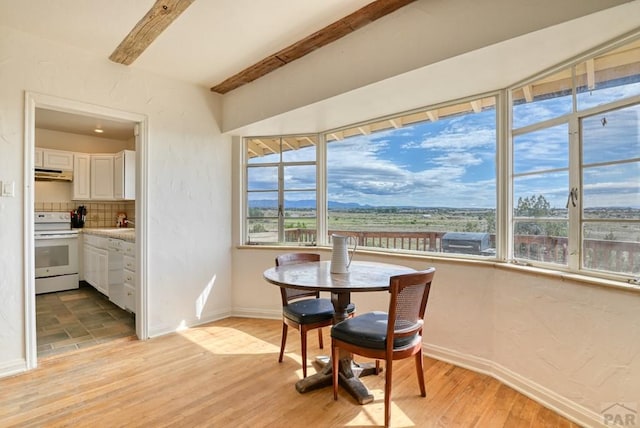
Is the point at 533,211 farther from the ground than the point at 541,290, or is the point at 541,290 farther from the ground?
the point at 533,211

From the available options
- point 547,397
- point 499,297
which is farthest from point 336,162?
point 547,397

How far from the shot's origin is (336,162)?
363 cm

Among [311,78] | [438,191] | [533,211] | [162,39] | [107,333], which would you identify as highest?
[162,39]

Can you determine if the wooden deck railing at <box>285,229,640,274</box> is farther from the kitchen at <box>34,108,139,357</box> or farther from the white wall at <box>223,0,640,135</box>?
the kitchen at <box>34,108,139,357</box>

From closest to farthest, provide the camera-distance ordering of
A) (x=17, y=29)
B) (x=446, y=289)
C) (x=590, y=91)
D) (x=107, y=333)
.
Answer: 1. (x=590, y=91)
2. (x=17, y=29)
3. (x=446, y=289)
4. (x=107, y=333)

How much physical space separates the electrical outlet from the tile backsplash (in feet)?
9.14

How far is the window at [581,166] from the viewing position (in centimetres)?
174

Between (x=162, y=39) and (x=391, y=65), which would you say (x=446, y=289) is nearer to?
(x=391, y=65)

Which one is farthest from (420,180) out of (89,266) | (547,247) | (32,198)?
(89,266)

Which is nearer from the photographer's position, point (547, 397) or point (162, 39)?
point (547, 397)

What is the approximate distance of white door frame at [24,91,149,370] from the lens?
2.49 m

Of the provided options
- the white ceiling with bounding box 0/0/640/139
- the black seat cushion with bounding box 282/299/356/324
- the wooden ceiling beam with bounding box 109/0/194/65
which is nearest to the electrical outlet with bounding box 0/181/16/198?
the white ceiling with bounding box 0/0/640/139

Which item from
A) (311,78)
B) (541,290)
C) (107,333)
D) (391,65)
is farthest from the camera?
(107,333)

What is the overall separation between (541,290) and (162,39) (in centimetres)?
334
